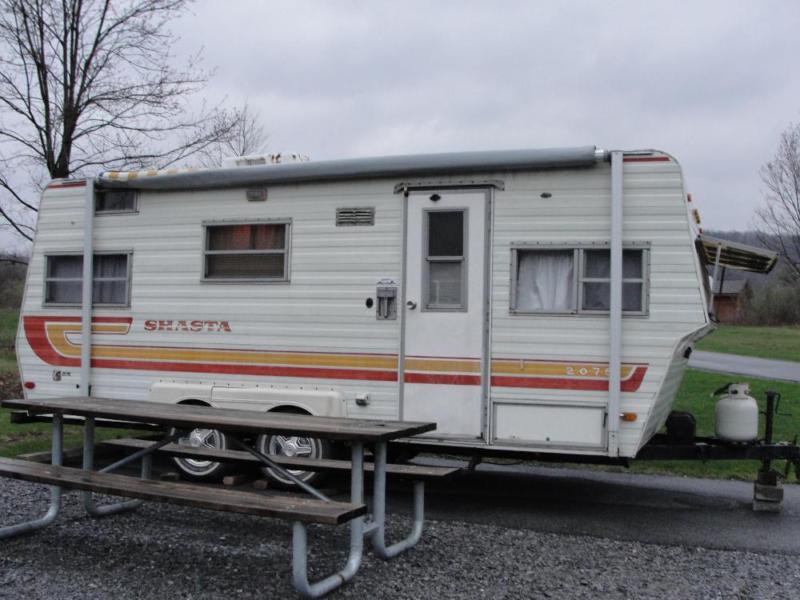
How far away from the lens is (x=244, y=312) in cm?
730

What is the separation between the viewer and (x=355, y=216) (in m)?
7.04

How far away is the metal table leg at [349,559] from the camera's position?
4.39 m

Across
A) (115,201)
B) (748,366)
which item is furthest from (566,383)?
(748,366)

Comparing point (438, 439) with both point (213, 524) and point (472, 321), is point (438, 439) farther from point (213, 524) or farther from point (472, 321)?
point (213, 524)

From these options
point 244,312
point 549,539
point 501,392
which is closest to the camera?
point 549,539

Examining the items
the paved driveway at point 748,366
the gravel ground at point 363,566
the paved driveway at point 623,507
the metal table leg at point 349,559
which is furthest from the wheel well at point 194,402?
the paved driveway at point 748,366

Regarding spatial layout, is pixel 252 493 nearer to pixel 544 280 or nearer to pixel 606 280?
pixel 544 280

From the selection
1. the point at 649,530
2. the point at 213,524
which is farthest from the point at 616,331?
the point at 213,524

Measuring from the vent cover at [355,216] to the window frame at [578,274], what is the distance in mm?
1232

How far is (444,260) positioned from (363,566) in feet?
8.61

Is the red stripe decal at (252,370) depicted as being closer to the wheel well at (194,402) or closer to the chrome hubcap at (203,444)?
the wheel well at (194,402)

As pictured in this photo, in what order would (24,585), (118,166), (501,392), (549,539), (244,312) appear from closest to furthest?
(24,585) → (549,539) → (501,392) → (244,312) → (118,166)

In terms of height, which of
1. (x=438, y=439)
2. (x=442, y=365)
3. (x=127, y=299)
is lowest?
(x=438, y=439)

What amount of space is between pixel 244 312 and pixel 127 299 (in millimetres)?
1232
